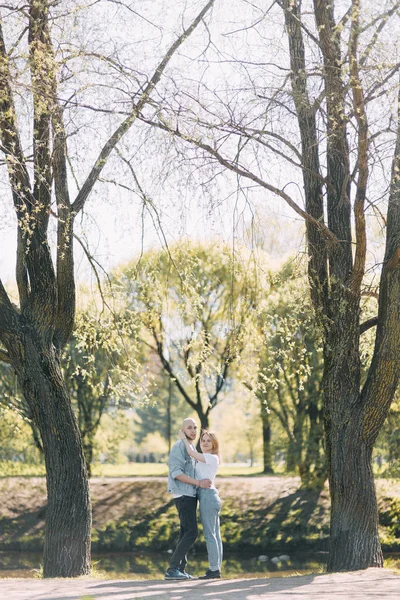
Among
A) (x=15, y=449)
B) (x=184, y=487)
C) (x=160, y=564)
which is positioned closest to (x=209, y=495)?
(x=184, y=487)

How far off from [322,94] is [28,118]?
3.74 metres

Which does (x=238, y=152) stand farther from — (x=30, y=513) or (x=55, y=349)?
(x=30, y=513)

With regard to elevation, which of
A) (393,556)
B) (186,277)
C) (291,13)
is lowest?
(393,556)

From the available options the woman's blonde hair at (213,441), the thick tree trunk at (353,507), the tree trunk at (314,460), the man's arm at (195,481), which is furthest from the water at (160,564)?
the man's arm at (195,481)

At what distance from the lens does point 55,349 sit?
12.1 meters

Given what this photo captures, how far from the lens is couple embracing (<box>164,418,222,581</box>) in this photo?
34.7ft

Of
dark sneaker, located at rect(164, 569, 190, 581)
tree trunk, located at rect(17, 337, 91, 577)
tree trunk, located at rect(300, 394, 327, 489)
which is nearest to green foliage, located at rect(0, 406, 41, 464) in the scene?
tree trunk, located at rect(300, 394, 327, 489)

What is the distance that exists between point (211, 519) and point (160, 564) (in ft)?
37.9

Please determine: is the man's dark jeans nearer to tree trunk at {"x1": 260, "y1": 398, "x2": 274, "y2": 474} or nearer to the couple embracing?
the couple embracing

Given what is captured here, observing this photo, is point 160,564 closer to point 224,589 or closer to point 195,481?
point 195,481

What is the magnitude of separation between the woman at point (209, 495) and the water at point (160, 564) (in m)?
7.47

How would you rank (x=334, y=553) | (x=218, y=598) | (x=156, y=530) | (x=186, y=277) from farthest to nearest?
(x=156, y=530), (x=186, y=277), (x=334, y=553), (x=218, y=598)

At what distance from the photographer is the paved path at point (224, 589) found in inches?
331

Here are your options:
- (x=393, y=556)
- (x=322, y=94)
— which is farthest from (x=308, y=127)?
(x=393, y=556)
